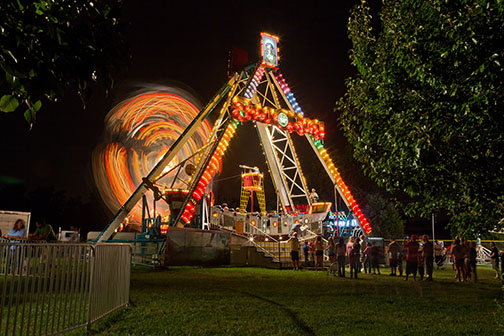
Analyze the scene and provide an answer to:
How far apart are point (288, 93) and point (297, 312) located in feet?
84.6

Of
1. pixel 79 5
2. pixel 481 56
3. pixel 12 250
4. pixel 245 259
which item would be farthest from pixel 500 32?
pixel 245 259

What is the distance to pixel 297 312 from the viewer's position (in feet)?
23.9

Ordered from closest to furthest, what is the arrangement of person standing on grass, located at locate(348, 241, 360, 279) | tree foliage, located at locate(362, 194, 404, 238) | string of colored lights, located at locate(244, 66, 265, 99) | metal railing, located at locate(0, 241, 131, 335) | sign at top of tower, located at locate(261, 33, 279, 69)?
metal railing, located at locate(0, 241, 131, 335) < person standing on grass, located at locate(348, 241, 360, 279) < string of colored lights, located at locate(244, 66, 265, 99) < sign at top of tower, located at locate(261, 33, 279, 69) < tree foliage, located at locate(362, 194, 404, 238)

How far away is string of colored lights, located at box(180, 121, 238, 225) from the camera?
66.8 ft

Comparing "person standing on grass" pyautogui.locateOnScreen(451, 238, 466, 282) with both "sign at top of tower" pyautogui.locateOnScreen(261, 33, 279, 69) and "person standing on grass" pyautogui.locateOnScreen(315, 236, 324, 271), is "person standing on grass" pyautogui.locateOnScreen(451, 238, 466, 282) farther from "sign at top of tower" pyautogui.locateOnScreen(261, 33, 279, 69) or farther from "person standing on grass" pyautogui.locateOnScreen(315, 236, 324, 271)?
"sign at top of tower" pyautogui.locateOnScreen(261, 33, 279, 69)

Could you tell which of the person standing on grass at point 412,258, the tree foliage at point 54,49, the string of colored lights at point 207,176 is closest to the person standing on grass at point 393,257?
the person standing on grass at point 412,258

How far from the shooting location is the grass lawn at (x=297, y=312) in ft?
19.5

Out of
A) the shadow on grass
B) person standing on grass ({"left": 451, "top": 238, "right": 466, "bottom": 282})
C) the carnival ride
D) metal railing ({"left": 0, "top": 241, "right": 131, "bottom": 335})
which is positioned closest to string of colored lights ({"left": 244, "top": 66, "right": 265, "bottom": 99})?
the carnival ride

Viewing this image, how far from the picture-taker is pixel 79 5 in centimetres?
334

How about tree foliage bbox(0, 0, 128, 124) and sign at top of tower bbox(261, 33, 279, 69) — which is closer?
tree foliage bbox(0, 0, 128, 124)

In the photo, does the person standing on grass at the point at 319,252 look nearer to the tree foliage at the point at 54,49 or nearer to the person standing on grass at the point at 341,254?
the person standing on grass at the point at 341,254

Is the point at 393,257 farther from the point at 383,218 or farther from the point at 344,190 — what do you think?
the point at 383,218

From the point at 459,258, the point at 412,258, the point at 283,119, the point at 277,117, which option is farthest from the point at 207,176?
the point at 459,258

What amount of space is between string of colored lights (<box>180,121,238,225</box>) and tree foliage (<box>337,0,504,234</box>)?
14.2m
